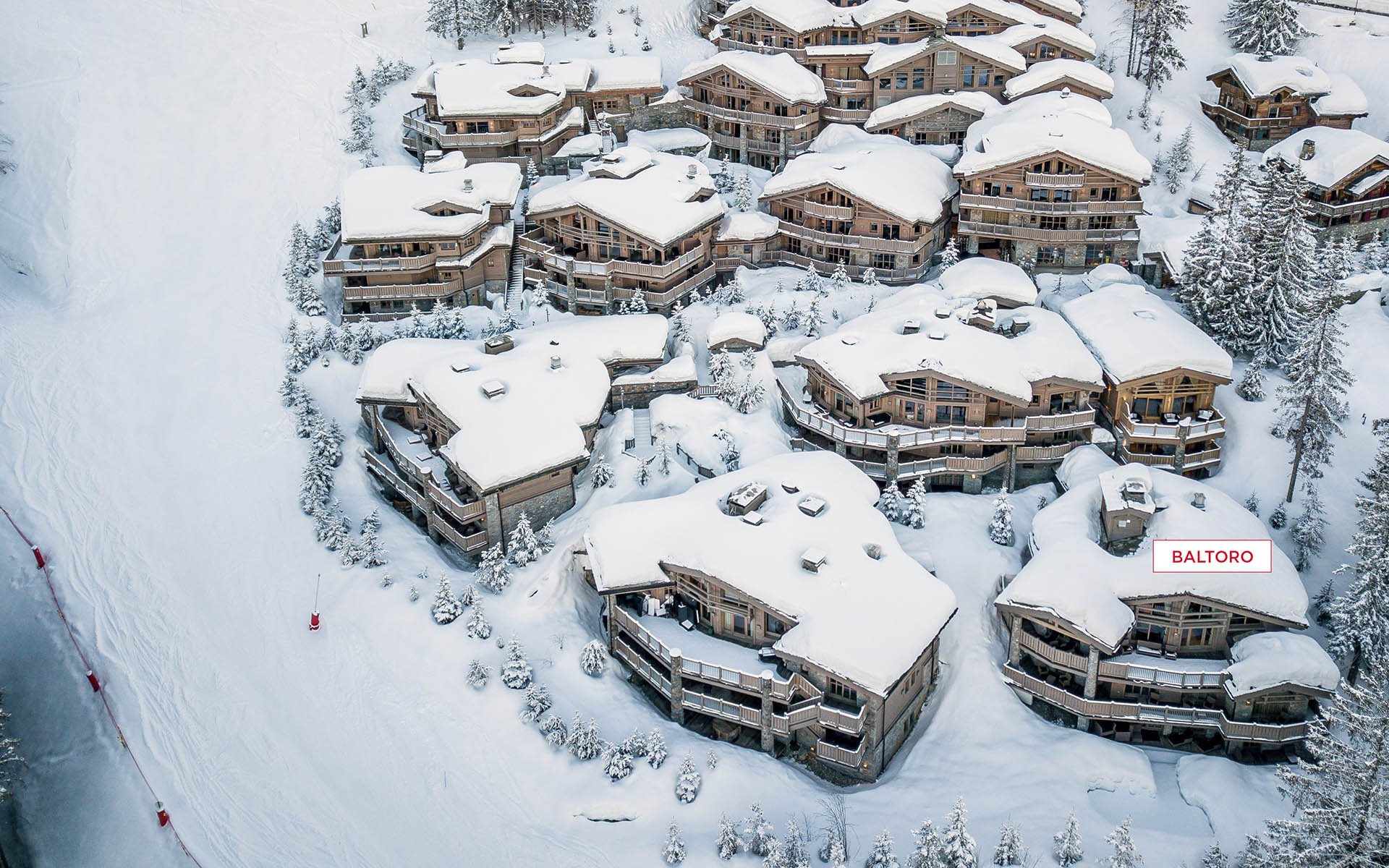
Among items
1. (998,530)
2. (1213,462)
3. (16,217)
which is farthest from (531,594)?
(16,217)

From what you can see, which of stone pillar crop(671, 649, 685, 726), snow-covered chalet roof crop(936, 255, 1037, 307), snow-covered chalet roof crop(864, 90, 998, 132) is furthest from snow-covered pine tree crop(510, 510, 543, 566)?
snow-covered chalet roof crop(864, 90, 998, 132)

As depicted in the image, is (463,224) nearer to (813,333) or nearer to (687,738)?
(813,333)

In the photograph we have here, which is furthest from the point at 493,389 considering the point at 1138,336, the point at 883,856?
the point at 1138,336

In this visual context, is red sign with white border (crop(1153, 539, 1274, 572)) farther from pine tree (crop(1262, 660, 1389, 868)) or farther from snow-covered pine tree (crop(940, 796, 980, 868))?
snow-covered pine tree (crop(940, 796, 980, 868))

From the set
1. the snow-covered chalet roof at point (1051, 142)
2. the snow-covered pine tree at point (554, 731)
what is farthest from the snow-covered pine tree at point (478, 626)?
the snow-covered chalet roof at point (1051, 142)

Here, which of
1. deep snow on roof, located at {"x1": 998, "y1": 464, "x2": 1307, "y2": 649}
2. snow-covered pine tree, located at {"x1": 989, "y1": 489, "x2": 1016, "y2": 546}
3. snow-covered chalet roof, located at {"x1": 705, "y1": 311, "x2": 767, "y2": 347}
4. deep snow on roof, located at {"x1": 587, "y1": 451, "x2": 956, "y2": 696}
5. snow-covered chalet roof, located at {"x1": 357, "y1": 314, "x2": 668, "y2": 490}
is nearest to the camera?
deep snow on roof, located at {"x1": 587, "y1": 451, "x2": 956, "y2": 696}

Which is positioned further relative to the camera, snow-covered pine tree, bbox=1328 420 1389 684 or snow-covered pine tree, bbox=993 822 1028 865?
snow-covered pine tree, bbox=1328 420 1389 684

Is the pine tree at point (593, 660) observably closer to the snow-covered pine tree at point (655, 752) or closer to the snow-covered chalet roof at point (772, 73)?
the snow-covered pine tree at point (655, 752)
